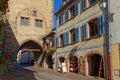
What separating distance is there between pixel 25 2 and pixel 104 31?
19.5 metres

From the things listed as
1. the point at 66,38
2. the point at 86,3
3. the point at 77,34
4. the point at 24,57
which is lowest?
the point at 24,57

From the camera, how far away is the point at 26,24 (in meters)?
31.4

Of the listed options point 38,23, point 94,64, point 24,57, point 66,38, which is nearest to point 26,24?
point 38,23

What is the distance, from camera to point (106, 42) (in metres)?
14.8

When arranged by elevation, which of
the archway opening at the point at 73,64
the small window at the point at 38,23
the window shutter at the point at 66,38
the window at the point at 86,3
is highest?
the small window at the point at 38,23

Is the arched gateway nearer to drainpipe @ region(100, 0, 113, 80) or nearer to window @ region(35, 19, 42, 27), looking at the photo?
drainpipe @ region(100, 0, 113, 80)

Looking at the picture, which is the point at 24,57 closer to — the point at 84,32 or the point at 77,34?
the point at 77,34

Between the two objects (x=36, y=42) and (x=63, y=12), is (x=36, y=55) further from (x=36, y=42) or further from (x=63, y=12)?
(x=63, y=12)

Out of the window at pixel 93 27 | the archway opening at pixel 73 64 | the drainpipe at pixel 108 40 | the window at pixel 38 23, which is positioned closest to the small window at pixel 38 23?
the window at pixel 38 23

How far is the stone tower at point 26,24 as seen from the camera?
29.9 metres

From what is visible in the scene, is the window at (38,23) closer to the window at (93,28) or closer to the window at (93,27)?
the window at (93,28)

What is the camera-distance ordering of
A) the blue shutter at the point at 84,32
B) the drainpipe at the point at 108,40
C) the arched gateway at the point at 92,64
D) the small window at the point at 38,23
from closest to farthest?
the drainpipe at the point at 108,40 → the arched gateway at the point at 92,64 → the blue shutter at the point at 84,32 → the small window at the point at 38,23

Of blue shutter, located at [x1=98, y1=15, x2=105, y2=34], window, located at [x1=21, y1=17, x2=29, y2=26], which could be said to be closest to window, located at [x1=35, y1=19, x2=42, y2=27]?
window, located at [x1=21, y1=17, x2=29, y2=26]

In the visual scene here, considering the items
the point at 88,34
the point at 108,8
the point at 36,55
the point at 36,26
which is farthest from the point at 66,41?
the point at 36,55
